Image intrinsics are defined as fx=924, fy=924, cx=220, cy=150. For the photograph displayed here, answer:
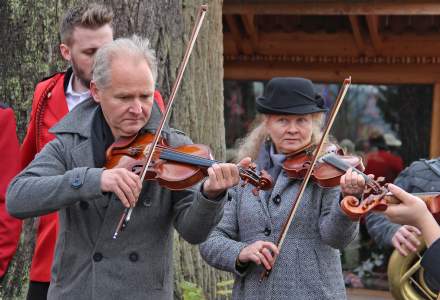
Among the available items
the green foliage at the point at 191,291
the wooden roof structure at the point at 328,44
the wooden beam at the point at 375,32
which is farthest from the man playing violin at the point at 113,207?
the wooden beam at the point at 375,32

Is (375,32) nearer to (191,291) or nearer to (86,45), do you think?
(191,291)

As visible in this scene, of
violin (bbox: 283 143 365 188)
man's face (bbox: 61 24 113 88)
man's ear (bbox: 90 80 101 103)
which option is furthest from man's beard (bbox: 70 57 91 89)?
violin (bbox: 283 143 365 188)

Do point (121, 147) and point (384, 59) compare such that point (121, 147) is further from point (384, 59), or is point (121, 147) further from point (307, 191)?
point (384, 59)

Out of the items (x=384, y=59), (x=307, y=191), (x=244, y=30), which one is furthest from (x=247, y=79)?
(x=307, y=191)

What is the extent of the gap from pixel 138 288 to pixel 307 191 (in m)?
0.92

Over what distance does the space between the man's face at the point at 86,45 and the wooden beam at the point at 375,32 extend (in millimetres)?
4785

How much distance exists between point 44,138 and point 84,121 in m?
0.64

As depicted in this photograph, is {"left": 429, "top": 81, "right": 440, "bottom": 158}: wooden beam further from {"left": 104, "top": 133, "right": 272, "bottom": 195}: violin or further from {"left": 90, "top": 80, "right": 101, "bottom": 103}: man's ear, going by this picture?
{"left": 90, "top": 80, "right": 101, "bottom": 103}: man's ear

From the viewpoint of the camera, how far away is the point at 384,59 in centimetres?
901

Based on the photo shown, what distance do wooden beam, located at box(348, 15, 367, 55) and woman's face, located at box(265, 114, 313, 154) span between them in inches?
188

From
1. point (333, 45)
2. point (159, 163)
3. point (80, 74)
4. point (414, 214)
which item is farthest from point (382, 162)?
point (414, 214)

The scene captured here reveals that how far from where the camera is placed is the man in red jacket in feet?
12.8

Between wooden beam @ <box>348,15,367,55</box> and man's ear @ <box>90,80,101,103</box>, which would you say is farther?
wooden beam @ <box>348,15,367,55</box>

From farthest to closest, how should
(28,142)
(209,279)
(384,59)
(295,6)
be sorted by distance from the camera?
(384,59) → (295,6) → (209,279) → (28,142)
